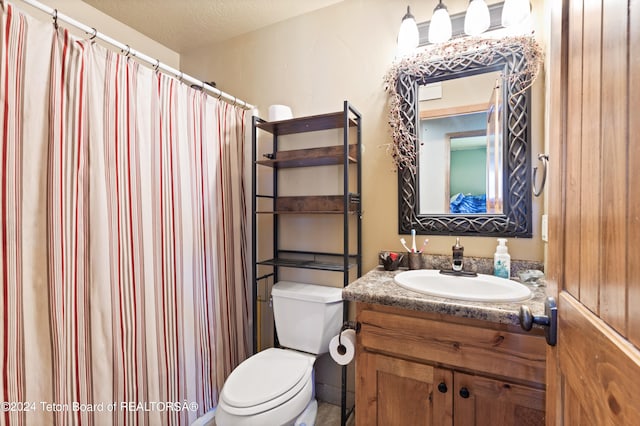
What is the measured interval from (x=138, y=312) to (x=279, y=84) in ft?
5.16

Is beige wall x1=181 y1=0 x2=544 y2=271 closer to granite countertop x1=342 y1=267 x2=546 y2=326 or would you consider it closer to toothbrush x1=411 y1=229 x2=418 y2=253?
toothbrush x1=411 y1=229 x2=418 y2=253

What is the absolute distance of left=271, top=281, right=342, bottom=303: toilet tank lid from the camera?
157 cm

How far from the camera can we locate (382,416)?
Result: 1136mm

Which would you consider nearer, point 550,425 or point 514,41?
point 550,425

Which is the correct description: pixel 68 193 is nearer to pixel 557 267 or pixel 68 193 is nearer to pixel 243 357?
pixel 243 357

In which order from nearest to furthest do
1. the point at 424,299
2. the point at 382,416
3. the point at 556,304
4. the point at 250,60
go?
the point at 556,304 < the point at 424,299 < the point at 382,416 < the point at 250,60

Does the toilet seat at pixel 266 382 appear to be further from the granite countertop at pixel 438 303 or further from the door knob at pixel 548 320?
the door knob at pixel 548 320

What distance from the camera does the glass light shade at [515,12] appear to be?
128cm

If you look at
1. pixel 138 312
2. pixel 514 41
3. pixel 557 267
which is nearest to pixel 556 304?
pixel 557 267

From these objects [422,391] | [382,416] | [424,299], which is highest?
[424,299]

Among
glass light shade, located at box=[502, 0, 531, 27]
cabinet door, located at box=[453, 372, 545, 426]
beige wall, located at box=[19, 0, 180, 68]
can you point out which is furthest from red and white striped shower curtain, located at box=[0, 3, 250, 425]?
glass light shade, located at box=[502, 0, 531, 27]

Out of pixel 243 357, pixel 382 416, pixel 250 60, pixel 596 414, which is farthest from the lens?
pixel 250 60

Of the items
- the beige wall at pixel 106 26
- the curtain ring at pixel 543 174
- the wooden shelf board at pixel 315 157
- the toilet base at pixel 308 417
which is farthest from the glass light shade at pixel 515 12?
the beige wall at pixel 106 26

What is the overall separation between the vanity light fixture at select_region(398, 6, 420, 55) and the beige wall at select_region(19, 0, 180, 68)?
179 cm
